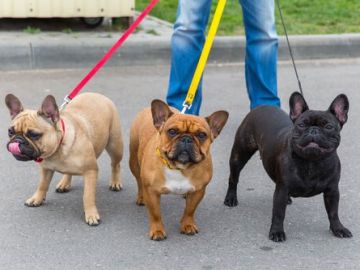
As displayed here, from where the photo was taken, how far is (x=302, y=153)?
371 centimetres

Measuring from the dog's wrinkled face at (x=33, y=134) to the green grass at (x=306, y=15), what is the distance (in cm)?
531

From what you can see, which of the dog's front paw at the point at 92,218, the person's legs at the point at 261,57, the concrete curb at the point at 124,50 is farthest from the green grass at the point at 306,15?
the dog's front paw at the point at 92,218

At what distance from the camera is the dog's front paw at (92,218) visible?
415 centimetres

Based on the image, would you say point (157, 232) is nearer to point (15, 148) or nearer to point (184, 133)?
point (184, 133)

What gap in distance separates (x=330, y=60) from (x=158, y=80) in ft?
7.89

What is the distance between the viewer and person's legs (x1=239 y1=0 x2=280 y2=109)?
18.5 feet

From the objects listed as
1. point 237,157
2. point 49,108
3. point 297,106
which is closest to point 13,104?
point 49,108

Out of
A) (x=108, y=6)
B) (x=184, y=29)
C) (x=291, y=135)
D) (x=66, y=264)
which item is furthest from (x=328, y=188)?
(x=108, y=6)

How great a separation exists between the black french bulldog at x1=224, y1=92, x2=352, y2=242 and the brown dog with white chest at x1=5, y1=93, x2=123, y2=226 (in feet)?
3.18

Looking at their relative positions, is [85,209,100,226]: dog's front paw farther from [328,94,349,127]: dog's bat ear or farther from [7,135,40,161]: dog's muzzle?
[328,94,349,127]: dog's bat ear

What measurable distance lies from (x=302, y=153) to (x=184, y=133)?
0.63 m

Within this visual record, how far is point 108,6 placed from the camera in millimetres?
8898

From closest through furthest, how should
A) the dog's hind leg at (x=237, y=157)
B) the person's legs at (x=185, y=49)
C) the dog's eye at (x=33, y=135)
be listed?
the dog's eye at (x=33, y=135), the dog's hind leg at (x=237, y=157), the person's legs at (x=185, y=49)

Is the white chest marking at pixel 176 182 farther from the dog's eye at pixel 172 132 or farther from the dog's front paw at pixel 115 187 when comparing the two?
the dog's front paw at pixel 115 187
